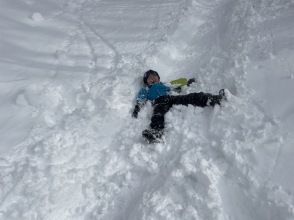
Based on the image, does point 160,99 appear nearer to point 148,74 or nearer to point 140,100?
point 140,100

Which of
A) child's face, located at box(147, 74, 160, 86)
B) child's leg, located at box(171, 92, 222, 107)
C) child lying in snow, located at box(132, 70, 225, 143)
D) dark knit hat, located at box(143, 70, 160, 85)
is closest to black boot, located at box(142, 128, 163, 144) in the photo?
child lying in snow, located at box(132, 70, 225, 143)

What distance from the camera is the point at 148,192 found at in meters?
3.78

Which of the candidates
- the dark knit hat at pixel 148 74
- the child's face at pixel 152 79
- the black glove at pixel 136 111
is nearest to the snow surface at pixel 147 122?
the black glove at pixel 136 111

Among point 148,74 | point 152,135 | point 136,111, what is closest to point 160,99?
point 136,111

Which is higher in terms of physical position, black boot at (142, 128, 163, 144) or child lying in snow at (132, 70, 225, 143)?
child lying in snow at (132, 70, 225, 143)

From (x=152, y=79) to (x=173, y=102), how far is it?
74cm

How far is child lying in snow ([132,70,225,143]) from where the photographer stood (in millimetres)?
4527

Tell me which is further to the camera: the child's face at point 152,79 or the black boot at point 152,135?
the child's face at point 152,79

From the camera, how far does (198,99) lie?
4750 millimetres

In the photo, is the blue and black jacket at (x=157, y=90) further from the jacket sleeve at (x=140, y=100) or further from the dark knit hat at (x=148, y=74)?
the dark knit hat at (x=148, y=74)

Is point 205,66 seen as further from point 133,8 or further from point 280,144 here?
point 133,8

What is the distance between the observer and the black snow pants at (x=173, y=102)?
4.61 meters

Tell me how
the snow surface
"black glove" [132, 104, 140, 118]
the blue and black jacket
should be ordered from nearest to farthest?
the snow surface, "black glove" [132, 104, 140, 118], the blue and black jacket

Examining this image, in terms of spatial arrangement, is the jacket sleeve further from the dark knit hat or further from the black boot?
the black boot
